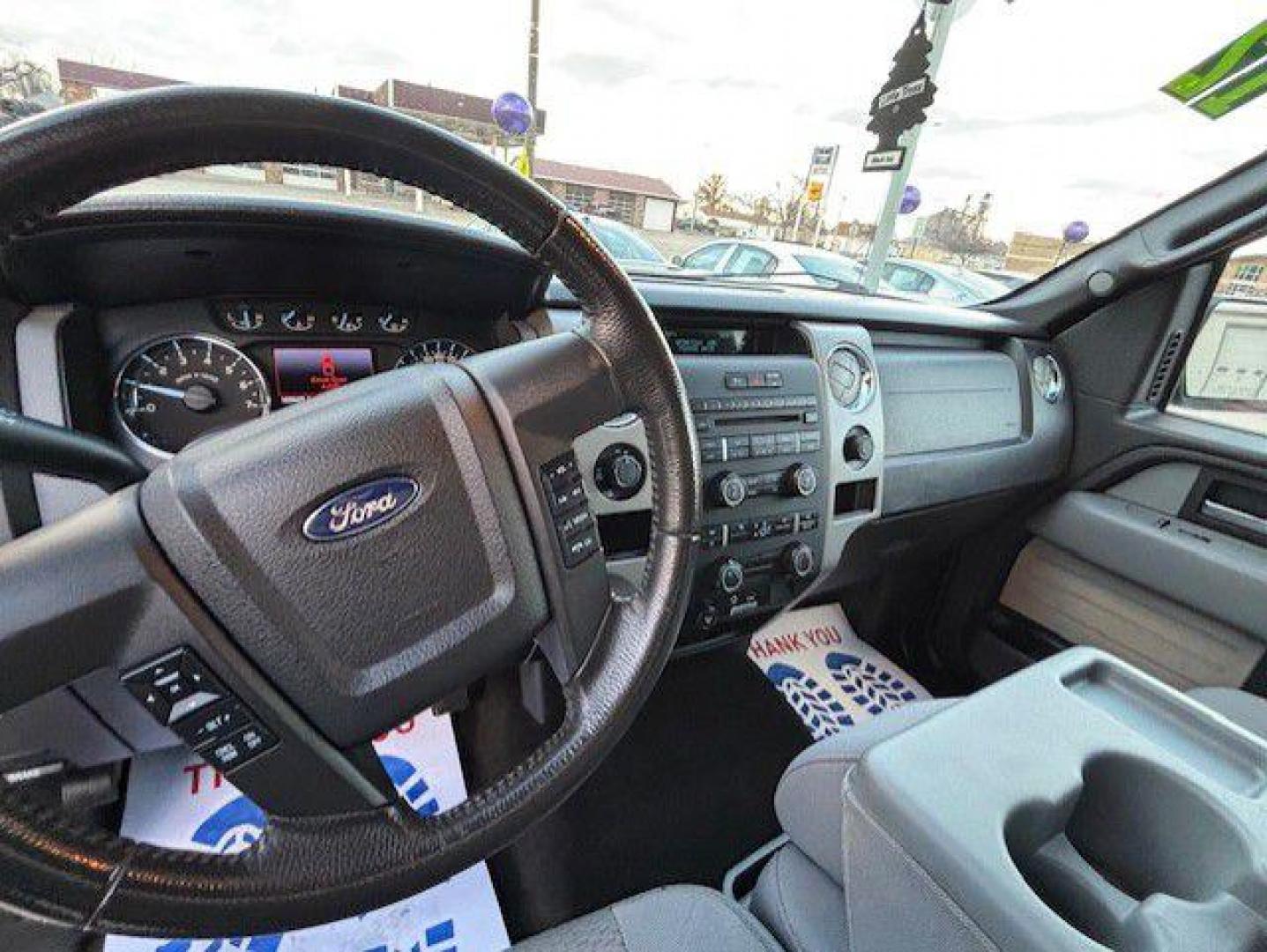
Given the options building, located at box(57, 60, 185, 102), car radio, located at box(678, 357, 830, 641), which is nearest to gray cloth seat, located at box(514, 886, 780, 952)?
car radio, located at box(678, 357, 830, 641)

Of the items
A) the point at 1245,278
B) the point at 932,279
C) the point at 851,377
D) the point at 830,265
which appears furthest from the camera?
the point at 932,279

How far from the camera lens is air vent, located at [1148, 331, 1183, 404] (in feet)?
5.96

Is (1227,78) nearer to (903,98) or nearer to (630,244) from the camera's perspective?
(903,98)

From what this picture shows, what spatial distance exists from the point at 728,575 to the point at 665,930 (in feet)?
2.11

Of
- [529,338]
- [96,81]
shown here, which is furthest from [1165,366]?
[96,81]

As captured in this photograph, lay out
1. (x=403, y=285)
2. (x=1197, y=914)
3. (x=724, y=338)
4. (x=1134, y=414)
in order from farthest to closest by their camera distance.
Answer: (x=1134, y=414) < (x=724, y=338) < (x=403, y=285) < (x=1197, y=914)

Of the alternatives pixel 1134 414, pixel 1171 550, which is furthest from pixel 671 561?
pixel 1134 414

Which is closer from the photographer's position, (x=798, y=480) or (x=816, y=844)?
(x=816, y=844)

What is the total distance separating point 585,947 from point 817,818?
0.32 metres

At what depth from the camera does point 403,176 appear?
0.61 meters

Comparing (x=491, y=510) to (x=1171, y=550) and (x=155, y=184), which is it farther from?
(x=1171, y=550)

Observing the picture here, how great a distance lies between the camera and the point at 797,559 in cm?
141

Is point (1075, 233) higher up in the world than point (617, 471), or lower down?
higher up

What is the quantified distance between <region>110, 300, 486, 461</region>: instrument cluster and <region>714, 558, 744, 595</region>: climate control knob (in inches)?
25.5
